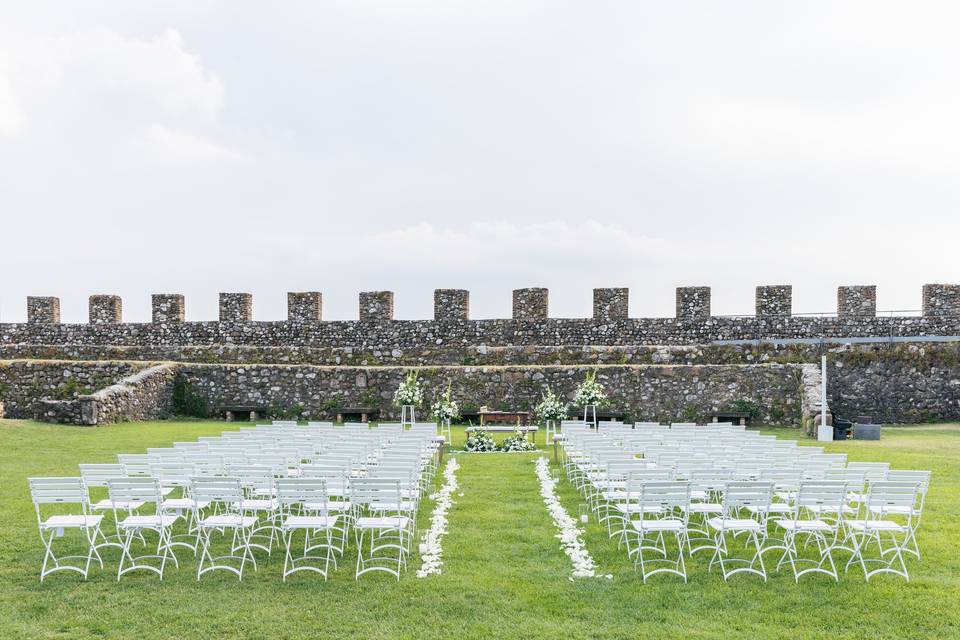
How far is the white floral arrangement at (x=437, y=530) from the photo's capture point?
7.50 meters

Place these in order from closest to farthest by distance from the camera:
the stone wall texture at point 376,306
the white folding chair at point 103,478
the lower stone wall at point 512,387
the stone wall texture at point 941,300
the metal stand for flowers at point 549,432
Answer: the white folding chair at point 103,478 → the metal stand for flowers at point 549,432 → the lower stone wall at point 512,387 → the stone wall texture at point 941,300 → the stone wall texture at point 376,306

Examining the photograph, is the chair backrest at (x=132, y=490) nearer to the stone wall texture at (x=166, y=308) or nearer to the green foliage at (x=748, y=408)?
the green foliage at (x=748, y=408)

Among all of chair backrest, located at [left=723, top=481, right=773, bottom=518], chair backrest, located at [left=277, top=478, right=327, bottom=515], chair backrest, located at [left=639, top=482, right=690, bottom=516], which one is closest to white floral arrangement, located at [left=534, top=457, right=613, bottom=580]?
chair backrest, located at [left=639, top=482, right=690, bottom=516]

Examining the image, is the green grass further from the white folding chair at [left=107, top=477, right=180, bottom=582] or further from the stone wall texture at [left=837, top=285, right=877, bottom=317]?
the stone wall texture at [left=837, top=285, right=877, bottom=317]

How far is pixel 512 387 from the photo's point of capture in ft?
74.6

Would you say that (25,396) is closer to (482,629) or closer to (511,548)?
(511,548)

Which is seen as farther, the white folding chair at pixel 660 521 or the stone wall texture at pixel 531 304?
the stone wall texture at pixel 531 304

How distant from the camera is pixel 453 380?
23.1 meters

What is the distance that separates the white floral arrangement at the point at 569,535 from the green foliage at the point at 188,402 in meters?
14.8

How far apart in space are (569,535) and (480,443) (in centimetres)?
802

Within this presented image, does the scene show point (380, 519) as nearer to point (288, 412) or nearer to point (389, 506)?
point (389, 506)

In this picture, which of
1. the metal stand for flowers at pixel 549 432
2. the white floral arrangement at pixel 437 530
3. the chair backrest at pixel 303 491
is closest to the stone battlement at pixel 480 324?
the metal stand for flowers at pixel 549 432

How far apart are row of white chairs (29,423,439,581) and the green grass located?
0.85 ft

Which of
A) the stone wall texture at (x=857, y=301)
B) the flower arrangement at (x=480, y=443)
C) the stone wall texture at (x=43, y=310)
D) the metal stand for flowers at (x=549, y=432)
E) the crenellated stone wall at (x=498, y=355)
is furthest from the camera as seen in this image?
the stone wall texture at (x=43, y=310)
